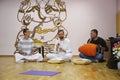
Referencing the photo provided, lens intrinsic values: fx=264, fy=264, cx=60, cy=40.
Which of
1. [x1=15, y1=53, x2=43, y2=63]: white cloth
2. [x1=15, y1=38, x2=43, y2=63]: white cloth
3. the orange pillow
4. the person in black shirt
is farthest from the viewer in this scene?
[x1=15, y1=38, x2=43, y2=63]: white cloth

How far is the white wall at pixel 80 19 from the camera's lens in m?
9.45

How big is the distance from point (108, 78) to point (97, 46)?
8.72 ft

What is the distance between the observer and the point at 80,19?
31.3 feet

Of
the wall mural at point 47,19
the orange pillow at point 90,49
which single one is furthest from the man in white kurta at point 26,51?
the wall mural at point 47,19

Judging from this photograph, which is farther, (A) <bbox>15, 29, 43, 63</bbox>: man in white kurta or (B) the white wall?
(B) the white wall

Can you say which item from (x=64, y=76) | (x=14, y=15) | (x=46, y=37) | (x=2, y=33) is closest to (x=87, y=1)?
(x=46, y=37)

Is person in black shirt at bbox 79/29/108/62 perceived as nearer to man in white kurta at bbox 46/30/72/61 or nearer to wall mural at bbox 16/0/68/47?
man in white kurta at bbox 46/30/72/61

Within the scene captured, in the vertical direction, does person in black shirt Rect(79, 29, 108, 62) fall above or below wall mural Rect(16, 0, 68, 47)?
below

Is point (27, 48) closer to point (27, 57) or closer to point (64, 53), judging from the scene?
point (27, 57)

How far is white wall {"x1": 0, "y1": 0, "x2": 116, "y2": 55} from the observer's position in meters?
9.45

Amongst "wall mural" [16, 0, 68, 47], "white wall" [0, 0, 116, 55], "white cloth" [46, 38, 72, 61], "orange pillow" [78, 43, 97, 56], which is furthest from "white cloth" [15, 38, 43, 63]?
"white wall" [0, 0, 116, 55]

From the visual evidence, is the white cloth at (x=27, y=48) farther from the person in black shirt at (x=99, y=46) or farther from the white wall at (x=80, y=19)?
the white wall at (x=80, y=19)

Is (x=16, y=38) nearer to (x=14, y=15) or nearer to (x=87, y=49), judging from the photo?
(x=14, y=15)

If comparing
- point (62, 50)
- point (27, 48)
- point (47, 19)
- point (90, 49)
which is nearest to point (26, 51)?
point (27, 48)
